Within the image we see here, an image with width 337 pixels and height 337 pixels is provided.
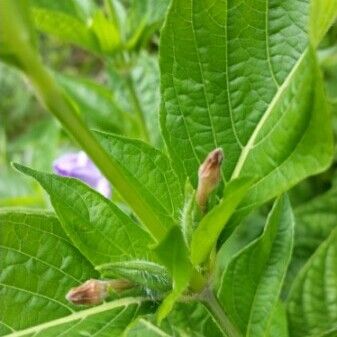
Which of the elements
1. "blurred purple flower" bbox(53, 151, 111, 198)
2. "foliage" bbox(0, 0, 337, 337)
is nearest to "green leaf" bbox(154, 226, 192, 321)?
"foliage" bbox(0, 0, 337, 337)

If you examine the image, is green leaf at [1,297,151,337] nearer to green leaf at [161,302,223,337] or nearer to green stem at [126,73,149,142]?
green leaf at [161,302,223,337]

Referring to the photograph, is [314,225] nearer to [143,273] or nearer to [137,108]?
[137,108]

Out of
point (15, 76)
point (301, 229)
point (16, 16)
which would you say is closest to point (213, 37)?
point (16, 16)

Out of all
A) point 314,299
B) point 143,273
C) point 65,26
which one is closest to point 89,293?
point 143,273

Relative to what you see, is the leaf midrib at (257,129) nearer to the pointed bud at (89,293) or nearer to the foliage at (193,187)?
the foliage at (193,187)

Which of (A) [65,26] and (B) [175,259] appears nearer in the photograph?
(B) [175,259]

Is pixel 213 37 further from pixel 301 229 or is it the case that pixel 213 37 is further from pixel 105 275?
pixel 301 229
